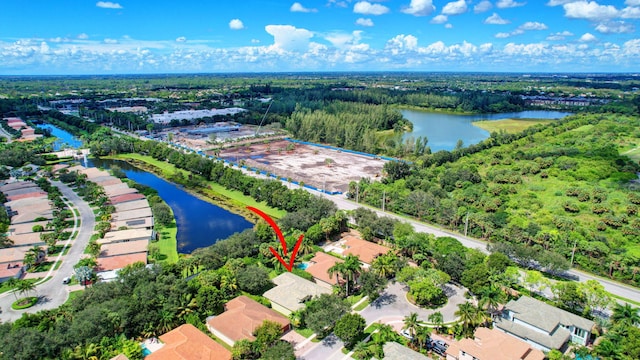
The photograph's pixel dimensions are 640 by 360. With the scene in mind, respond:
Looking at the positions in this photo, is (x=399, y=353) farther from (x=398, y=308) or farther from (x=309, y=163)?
(x=309, y=163)

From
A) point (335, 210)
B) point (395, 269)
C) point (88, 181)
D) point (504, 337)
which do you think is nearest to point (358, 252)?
point (395, 269)

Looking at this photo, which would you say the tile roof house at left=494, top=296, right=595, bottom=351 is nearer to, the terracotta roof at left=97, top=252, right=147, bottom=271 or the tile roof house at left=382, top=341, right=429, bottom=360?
the tile roof house at left=382, top=341, right=429, bottom=360

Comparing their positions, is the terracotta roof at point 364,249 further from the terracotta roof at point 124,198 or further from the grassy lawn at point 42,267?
the terracotta roof at point 124,198

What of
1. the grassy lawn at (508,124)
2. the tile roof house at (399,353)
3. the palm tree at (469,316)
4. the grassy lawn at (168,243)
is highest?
the grassy lawn at (508,124)

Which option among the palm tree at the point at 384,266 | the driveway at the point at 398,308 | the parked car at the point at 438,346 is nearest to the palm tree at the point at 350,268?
the palm tree at the point at 384,266

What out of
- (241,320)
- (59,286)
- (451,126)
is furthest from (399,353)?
(451,126)

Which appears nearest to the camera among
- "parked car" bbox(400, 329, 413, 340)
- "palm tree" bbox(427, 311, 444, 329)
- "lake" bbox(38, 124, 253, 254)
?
"parked car" bbox(400, 329, 413, 340)

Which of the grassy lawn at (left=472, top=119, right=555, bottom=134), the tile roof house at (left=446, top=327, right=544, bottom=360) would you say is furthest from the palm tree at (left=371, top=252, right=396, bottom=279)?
the grassy lawn at (left=472, top=119, right=555, bottom=134)
